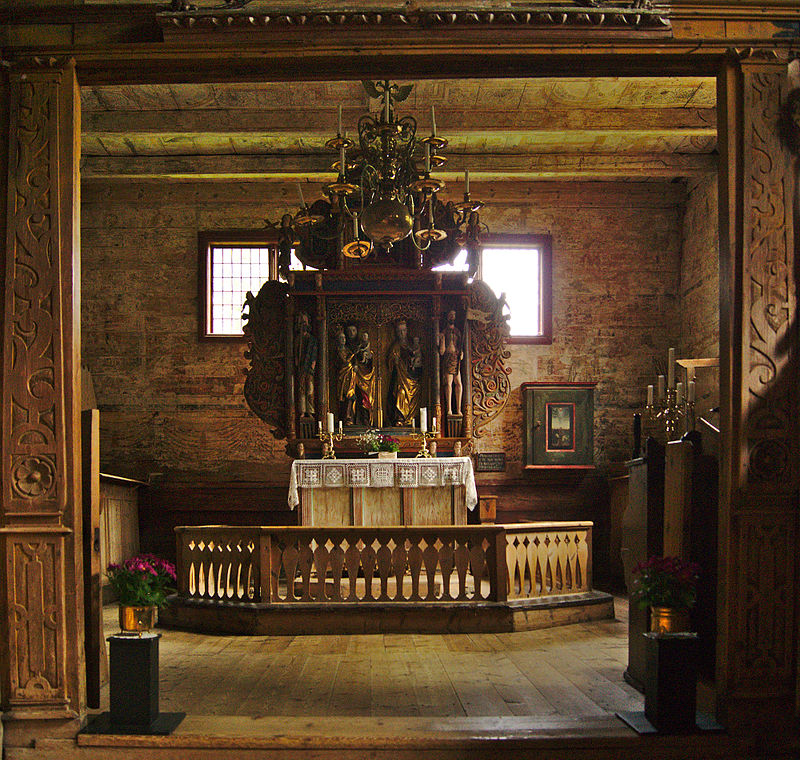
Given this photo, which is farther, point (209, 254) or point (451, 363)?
point (209, 254)

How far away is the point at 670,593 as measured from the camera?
4.23 meters

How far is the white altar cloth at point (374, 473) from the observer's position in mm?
9461

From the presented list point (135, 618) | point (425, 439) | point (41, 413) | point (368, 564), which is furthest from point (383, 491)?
point (41, 413)

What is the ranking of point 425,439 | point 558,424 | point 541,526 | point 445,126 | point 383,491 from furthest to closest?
point 558,424
point 445,126
point 425,439
point 383,491
point 541,526

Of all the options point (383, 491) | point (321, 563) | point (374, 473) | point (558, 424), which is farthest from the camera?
point (558, 424)

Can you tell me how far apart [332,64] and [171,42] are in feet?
2.79

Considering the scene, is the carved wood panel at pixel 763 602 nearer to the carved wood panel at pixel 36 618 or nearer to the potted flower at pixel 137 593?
the potted flower at pixel 137 593

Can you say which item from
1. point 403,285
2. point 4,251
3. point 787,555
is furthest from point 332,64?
point 403,285

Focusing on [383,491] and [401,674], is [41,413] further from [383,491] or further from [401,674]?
[383,491]

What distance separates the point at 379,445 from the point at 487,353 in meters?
2.11

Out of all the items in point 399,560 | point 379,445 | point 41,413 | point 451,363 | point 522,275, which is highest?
point 522,275

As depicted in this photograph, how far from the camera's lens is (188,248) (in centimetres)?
1310

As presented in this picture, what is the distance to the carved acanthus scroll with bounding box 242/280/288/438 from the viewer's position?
35.8 feet

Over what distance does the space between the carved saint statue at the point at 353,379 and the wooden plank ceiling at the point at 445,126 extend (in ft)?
8.64
